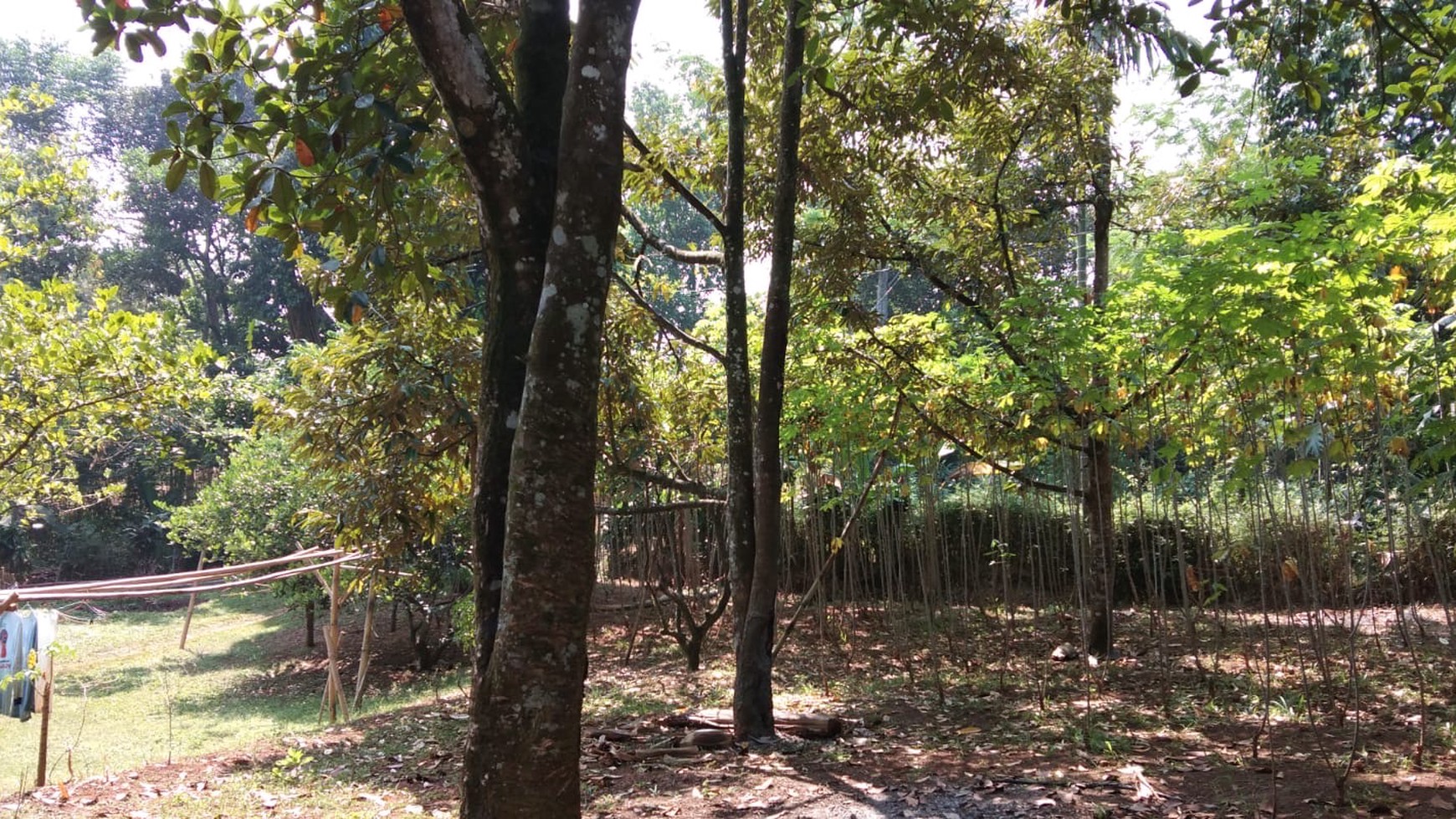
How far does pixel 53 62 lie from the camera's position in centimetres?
2870

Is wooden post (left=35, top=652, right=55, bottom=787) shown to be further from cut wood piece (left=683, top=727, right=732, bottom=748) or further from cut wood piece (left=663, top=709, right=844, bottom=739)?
cut wood piece (left=683, top=727, right=732, bottom=748)

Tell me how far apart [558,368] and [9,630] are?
6.60 m

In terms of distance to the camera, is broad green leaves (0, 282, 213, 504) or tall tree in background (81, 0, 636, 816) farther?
broad green leaves (0, 282, 213, 504)

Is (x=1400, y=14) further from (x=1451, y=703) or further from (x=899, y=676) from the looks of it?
(x=899, y=676)

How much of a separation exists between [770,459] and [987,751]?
2.03m

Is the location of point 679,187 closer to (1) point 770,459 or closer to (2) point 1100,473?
(1) point 770,459

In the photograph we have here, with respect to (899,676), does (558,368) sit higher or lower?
higher

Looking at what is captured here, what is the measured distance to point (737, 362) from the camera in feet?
18.1

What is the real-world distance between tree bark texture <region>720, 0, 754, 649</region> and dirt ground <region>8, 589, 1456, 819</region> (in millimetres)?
1073

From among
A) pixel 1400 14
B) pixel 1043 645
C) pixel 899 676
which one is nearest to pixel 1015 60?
pixel 1400 14

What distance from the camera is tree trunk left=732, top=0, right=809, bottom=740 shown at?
536cm

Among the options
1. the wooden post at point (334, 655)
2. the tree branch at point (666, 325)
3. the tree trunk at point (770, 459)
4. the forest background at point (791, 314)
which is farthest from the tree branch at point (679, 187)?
the wooden post at point (334, 655)

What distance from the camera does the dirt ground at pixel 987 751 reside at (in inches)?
159

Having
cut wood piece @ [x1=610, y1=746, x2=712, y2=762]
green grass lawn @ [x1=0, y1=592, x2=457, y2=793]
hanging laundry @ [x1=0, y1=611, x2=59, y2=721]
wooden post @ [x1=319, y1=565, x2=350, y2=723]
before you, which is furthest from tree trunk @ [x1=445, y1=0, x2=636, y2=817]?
wooden post @ [x1=319, y1=565, x2=350, y2=723]
